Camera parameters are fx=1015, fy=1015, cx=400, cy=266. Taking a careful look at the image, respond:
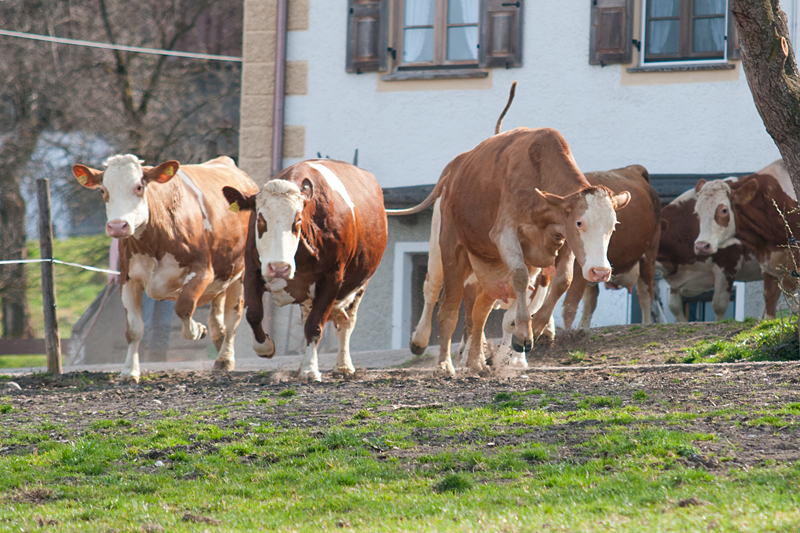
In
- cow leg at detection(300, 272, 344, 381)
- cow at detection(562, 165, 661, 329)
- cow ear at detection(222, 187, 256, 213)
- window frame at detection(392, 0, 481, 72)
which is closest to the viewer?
cow ear at detection(222, 187, 256, 213)

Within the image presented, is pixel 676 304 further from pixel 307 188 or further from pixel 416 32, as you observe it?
pixel 307 188

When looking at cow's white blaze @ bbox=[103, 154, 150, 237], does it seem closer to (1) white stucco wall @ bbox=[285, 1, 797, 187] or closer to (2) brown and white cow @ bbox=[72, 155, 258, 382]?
(2) brown and white cow @ bbox=[72, 155, 258, 382]

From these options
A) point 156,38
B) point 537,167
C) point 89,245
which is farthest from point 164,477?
point 89,245

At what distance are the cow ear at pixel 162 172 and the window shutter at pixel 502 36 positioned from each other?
6.45m

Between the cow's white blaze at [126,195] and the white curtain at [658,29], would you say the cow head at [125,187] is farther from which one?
the white curtain at [658,29]

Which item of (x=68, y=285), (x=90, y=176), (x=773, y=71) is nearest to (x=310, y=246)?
(x=90, y=176)

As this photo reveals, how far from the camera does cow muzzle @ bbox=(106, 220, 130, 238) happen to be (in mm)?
9344

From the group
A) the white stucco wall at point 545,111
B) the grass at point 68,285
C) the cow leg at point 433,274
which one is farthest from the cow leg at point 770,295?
the grass at point 68,285

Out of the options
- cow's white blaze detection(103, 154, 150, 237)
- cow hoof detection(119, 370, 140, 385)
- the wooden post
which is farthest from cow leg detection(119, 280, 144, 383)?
the wooden post

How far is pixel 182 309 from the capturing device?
9844mm

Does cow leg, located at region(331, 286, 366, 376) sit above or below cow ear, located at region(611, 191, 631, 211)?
below

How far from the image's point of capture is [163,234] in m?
9.91

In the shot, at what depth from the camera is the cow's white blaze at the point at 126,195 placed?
9.52 metres

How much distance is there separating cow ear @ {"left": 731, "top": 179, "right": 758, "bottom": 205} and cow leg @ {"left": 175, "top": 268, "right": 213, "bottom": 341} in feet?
21.3
